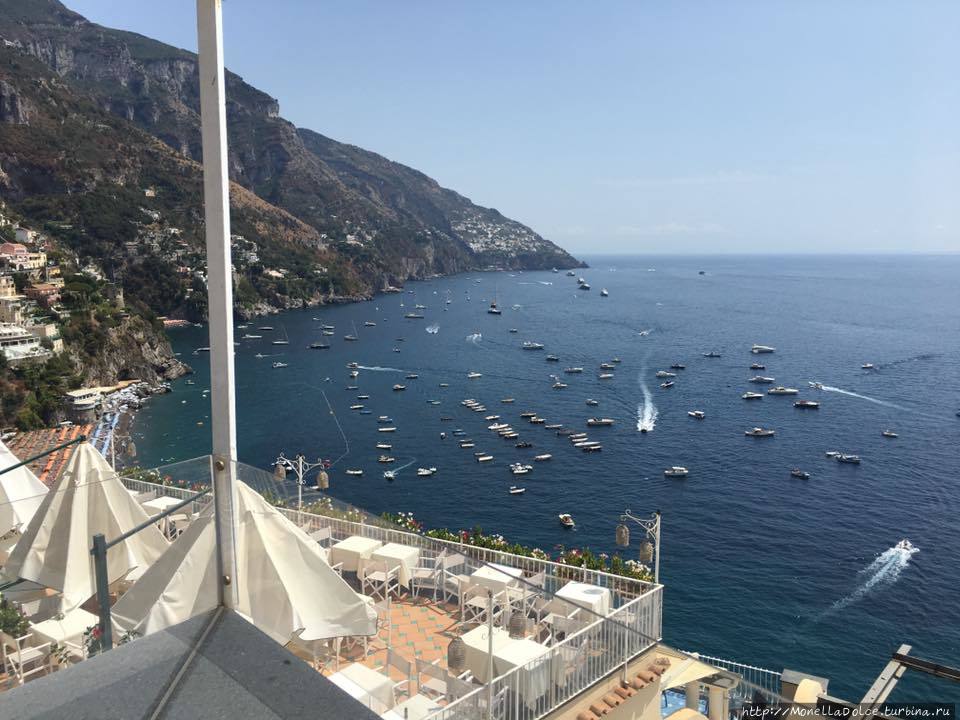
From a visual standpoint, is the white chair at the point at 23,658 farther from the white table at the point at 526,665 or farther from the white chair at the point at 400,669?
the white table at the point at 526,665

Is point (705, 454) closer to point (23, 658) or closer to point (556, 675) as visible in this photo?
point (556, 675)

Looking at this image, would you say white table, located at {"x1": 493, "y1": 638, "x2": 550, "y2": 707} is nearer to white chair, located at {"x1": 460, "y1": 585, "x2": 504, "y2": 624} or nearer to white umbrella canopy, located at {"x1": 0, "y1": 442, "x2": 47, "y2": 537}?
white chair, located at {"x1": 460, "y1": 585, "x2": 504, "y2": 624}

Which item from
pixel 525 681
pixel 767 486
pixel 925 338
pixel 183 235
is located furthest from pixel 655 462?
pixel 183 235

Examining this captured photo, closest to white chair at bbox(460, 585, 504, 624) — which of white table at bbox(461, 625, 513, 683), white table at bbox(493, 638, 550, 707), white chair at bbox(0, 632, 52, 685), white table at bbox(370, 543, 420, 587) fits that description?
white table at bbox(461, 625, 513, 683)

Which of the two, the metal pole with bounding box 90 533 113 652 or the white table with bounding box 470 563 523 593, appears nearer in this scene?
the metal pole with bounding box 90 533 113 652

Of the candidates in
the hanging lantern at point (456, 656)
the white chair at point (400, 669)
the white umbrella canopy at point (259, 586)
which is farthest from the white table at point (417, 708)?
the hanging lantern at point (456, 656)

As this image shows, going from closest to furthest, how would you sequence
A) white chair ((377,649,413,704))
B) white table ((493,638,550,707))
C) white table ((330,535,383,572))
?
1. white chair ((377,649,413,704))
2. white table ((493,638,550,707))
3. white table ((330,535,383,572))
